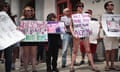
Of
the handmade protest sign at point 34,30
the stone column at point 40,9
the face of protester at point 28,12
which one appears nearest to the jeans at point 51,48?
the handmade protest sign at point 34,30

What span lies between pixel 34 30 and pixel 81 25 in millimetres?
1261

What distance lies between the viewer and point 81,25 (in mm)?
8406

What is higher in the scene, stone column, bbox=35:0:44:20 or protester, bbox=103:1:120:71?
stone column, bbox=35:0:44:20

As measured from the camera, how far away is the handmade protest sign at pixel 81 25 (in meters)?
8.40

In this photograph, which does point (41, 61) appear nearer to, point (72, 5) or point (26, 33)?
point (26, 33)

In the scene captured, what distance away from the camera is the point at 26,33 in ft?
27.3

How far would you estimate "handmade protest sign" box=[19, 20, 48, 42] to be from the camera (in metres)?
8.30

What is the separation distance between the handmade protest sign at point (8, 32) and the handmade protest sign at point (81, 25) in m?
1.53

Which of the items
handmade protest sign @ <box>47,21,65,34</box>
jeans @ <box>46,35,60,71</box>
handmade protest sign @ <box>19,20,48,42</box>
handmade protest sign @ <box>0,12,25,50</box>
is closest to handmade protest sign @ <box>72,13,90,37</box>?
handmade protest sign @ <box>47,21,65,34</box>

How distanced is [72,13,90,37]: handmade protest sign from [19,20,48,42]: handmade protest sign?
0.81 m

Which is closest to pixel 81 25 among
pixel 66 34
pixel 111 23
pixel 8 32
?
pixel 111 23

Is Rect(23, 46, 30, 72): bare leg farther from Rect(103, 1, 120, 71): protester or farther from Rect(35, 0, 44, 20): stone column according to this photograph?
Rect(35, 0, 44, 20): stone column

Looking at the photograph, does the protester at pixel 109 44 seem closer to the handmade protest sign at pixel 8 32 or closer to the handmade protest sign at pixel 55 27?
the handmade protest sign at pixel 55 27

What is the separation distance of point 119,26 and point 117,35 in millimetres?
329
